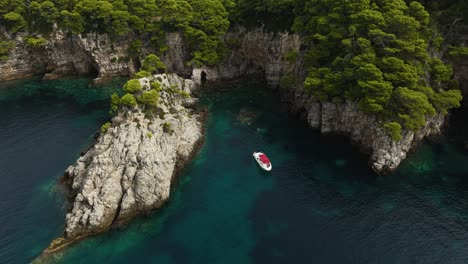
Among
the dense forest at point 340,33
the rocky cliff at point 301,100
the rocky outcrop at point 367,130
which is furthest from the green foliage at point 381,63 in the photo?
the rocky cliff at point 301,100

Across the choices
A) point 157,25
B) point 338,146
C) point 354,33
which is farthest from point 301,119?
point 157,25

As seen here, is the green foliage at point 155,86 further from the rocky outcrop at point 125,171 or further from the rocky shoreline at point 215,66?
the rocky shoreline at point 215,66

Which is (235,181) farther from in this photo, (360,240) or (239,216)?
(360,240)

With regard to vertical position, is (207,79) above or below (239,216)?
above

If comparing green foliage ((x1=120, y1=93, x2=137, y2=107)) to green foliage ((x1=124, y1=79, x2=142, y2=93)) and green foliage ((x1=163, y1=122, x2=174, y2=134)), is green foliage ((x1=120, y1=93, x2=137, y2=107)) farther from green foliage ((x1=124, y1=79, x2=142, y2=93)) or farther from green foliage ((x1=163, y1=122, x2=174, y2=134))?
green foliage ((x1=163, y1=122, x2=174, y2=134))

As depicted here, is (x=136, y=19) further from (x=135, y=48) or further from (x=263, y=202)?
(x=263, y=202)

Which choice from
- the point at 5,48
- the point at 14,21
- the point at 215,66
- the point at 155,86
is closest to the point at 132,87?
the point at 155,86
